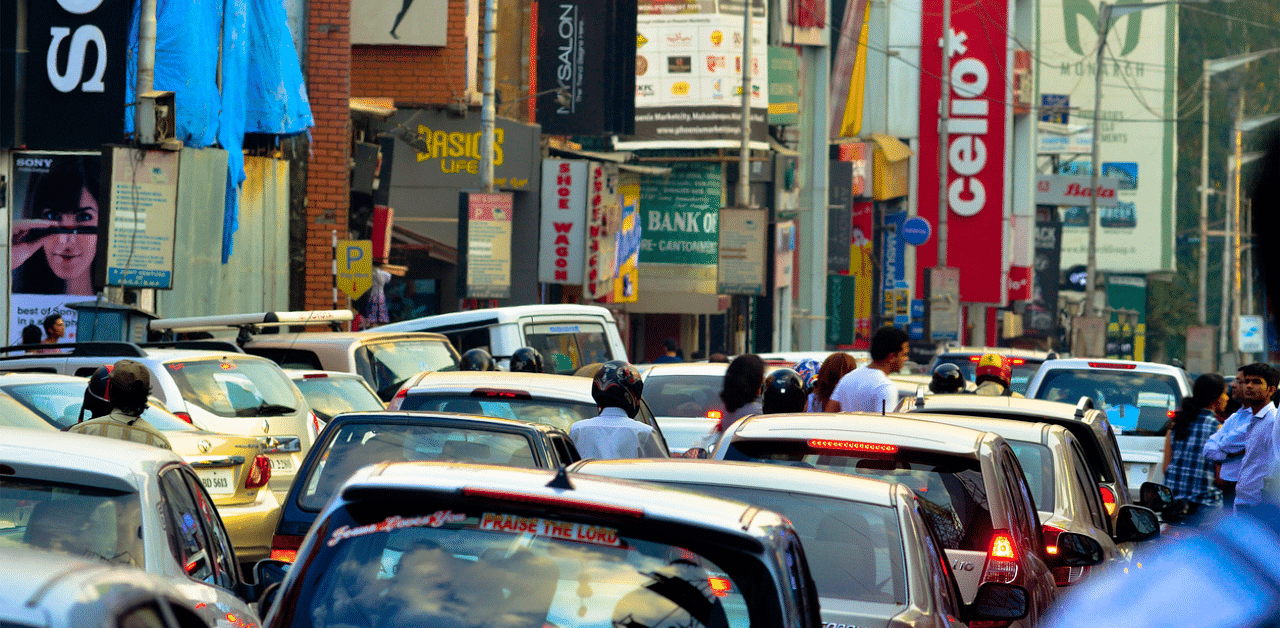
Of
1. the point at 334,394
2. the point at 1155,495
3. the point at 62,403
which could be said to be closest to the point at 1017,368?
the point at 334,394

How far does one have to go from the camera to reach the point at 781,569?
12.2 ft

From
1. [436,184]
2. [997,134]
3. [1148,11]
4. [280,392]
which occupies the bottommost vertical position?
[280,392]

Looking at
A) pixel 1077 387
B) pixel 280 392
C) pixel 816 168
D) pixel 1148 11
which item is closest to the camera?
pixel 280 392

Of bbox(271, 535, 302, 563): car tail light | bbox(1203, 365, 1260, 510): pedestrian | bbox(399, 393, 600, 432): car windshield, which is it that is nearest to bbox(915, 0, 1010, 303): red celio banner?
bbox(1203, 365, 1260, 510): pedestrian

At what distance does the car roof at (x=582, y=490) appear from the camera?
3.73 m

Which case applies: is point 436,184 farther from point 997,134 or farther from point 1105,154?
point 1105,154

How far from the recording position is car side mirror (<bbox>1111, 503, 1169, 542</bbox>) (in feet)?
25.6

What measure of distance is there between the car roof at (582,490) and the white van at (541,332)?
1365 centimetres

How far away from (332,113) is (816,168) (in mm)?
26154

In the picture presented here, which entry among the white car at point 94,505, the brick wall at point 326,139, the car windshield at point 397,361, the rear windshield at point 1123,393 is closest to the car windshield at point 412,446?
the white car at point 94,505

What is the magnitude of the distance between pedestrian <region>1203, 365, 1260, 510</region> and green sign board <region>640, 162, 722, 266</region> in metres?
29.7

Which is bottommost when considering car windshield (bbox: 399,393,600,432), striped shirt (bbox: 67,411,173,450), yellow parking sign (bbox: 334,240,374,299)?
striped shirt (bbox: 67,411,173,450)

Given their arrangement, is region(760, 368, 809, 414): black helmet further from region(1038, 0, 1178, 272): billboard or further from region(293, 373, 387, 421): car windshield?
region(1038, 0, 1178, 272): billboard

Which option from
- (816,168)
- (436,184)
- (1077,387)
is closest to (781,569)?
(1077,387)
